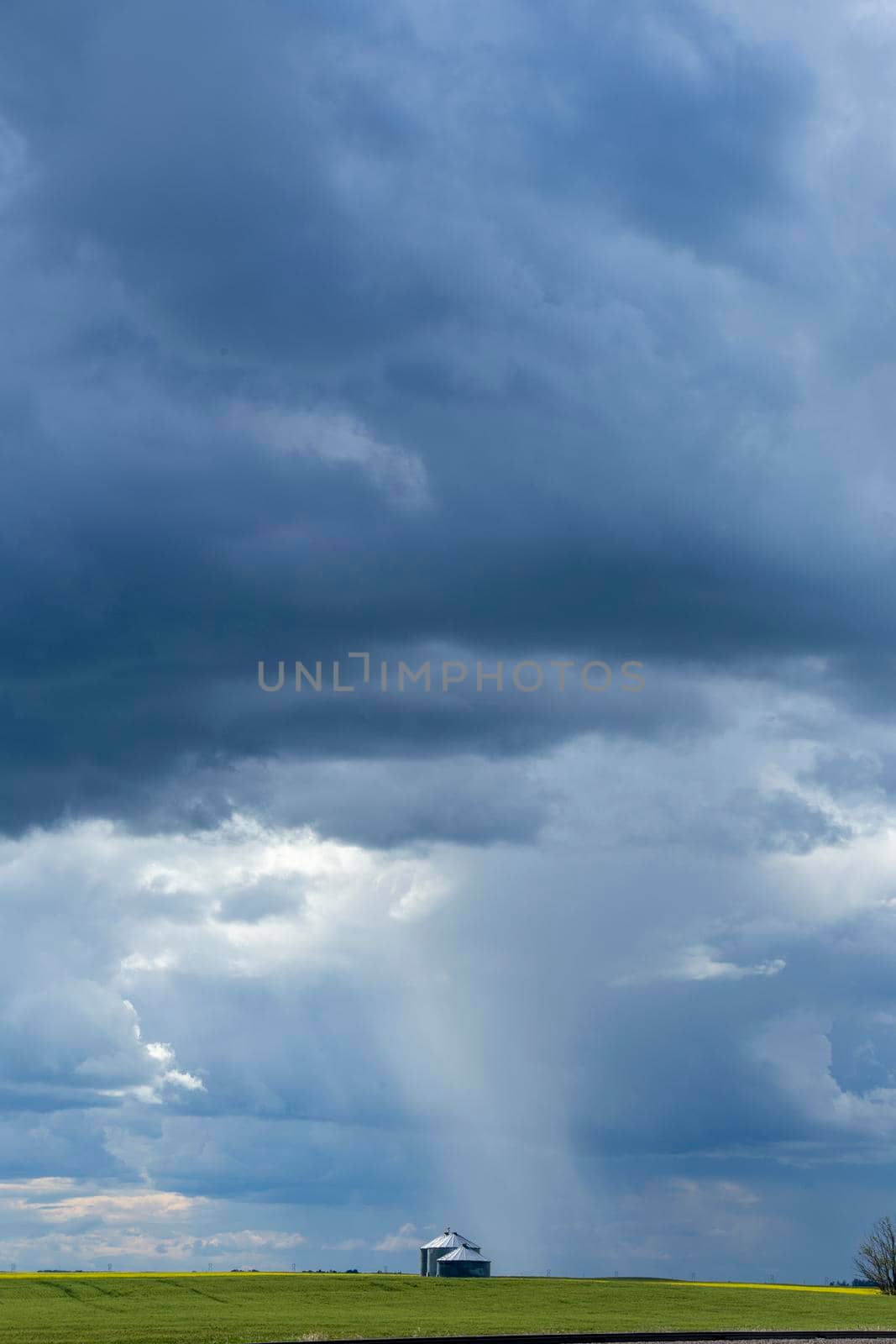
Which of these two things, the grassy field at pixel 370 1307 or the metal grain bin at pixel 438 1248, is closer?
the grassy field at pixel 370 1307

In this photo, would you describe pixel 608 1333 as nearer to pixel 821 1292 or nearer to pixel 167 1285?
pixel 167 1285

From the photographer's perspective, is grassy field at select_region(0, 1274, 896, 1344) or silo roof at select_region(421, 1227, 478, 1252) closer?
grassy field at select_region(0, 1274, 896, 1344)

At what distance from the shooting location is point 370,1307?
307ft

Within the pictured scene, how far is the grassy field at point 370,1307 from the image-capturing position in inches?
2884

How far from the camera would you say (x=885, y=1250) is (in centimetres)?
14450

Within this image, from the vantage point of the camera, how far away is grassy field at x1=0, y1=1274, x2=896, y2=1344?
Answer: 7325 centimetres

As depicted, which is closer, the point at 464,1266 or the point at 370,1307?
the point at 370,1307

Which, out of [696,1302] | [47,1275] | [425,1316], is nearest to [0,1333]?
[425,1316]

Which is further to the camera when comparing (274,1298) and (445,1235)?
(445,1235)

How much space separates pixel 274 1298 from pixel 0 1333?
30.8 meters

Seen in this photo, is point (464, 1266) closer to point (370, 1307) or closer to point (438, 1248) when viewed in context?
point (438, 1248)

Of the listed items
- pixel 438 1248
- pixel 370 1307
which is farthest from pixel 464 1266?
pixel 370 1307

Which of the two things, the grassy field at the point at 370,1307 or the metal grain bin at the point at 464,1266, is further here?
the metal grain bin at the point at 464,1266

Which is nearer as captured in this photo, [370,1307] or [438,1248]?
[370,1307]
